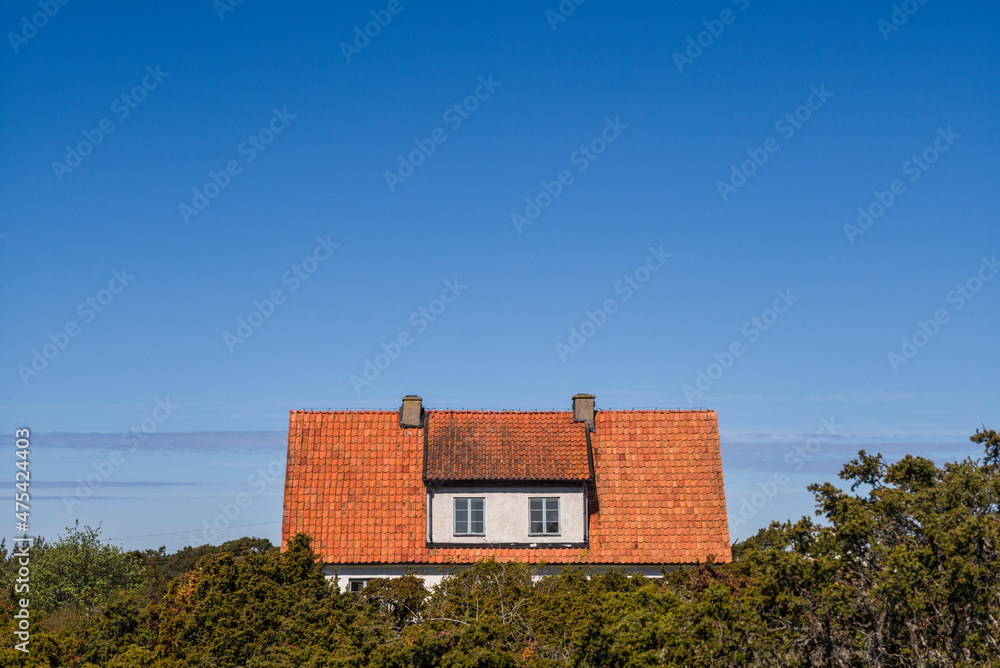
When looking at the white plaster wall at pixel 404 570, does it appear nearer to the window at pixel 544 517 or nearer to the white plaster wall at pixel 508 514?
the white plaster wall at pixel 508 514

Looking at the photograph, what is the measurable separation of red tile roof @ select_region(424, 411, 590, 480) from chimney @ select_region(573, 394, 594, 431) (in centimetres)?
25

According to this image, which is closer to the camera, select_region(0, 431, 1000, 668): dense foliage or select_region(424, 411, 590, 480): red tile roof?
select_region(0, 431, 1000, 668): dense foliage

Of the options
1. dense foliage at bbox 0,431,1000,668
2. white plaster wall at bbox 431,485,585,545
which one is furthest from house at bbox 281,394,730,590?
dense foliage at bbox 0,431,1000,668

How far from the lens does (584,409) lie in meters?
29.0

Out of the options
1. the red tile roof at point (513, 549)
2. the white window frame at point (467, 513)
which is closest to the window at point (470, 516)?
the white window frame at point (467, 513)

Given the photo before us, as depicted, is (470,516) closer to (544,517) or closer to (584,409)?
(544,517)

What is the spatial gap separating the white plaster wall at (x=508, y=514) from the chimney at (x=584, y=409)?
2.74 m

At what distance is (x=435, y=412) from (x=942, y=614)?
1834cm

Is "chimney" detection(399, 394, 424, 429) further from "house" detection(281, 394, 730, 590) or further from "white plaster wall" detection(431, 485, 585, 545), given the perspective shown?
"white plaster wall" detection(431, 485, 585, 545)

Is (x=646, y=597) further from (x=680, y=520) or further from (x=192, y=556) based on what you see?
(x=192, y=556)

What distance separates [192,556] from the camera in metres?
52.2

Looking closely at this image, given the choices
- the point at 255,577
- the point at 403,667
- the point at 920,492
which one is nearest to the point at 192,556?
the point at 255,577

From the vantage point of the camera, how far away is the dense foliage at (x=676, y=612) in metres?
12.8

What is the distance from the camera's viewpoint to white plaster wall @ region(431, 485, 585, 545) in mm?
26578
